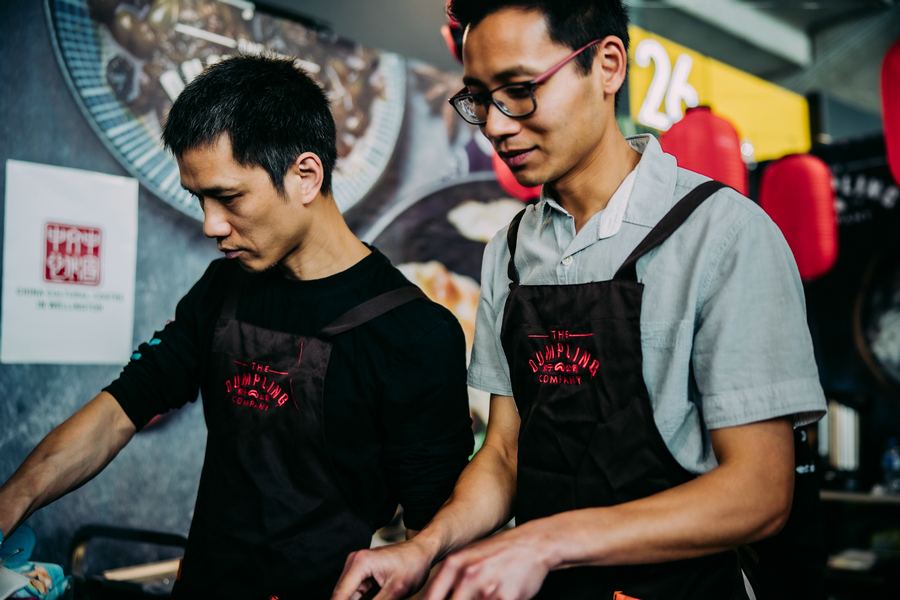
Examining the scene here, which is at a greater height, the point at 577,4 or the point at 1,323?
the point at 577,4

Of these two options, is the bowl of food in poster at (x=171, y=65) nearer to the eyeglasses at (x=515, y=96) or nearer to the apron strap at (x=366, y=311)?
the apron strap at (x=366, y=311)

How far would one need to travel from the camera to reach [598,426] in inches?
41.4

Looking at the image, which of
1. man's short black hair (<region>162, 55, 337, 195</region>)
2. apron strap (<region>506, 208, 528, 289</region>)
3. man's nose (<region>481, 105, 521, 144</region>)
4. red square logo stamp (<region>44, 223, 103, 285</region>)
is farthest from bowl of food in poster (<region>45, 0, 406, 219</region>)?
man's nose (<region>481, 105, 521, 144</region>)

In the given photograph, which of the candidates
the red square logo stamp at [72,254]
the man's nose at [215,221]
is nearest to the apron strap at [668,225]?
the man's nose at [215,221]

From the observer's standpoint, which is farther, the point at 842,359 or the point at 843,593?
the point at 842,359

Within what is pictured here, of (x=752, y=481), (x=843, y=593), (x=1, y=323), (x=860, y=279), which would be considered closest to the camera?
(x=752, y=481)

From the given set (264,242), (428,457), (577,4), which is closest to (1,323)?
(264,242)

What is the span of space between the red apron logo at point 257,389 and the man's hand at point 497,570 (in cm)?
70

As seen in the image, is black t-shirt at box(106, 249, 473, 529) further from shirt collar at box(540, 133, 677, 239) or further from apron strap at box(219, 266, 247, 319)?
shirt collar at box(540, 133, 677, 239)

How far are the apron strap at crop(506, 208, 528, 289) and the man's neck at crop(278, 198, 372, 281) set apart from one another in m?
0.40

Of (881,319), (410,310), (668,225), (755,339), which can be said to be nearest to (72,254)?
(410,310)

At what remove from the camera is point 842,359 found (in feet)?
16.1

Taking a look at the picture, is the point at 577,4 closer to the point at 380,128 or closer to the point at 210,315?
the point at 210,315

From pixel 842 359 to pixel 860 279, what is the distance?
0.56 m
